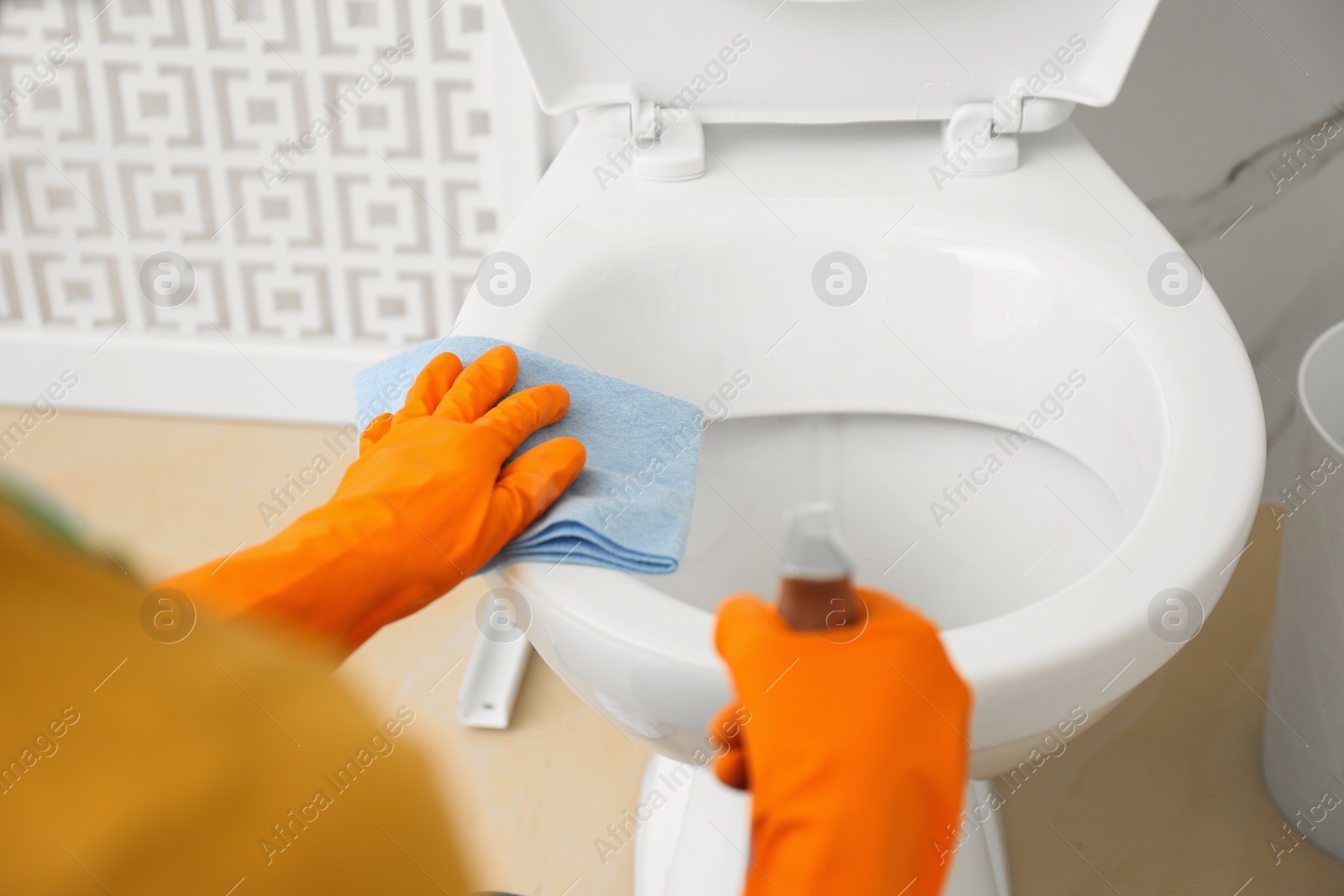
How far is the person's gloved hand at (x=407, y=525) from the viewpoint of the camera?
0.45 metres

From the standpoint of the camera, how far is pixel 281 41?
3.30 feet

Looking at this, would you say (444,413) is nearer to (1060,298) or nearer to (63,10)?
(1060,298)

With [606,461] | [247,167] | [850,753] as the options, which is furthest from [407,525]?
[247,167]

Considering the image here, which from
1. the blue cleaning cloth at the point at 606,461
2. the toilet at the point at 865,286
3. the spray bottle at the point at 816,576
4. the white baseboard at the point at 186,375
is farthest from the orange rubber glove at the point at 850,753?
the white baseboard at the point at 186,375

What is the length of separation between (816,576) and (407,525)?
9.6 inches

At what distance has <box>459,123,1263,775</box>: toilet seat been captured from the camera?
582 millimetres

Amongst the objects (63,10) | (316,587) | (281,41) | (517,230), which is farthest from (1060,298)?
(63,10)

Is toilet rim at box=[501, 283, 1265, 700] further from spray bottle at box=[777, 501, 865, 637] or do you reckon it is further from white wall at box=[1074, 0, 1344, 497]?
white wall at box=[1074, 0, 1344, 497]

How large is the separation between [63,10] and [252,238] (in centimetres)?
26

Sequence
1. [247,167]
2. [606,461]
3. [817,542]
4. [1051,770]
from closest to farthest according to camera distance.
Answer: [817,542] < [606,461] < [1051,770] < [247,167]

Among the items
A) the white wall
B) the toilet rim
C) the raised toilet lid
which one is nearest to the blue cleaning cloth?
the toilet rim

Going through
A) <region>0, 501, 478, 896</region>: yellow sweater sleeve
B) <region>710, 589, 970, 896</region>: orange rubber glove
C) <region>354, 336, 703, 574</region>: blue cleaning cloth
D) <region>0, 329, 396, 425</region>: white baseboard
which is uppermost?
<region>0, 501, 478, 896</region>: yellow sweater sleeve

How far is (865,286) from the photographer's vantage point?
69cm

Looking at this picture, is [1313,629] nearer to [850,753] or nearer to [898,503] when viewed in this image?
[898,503]
